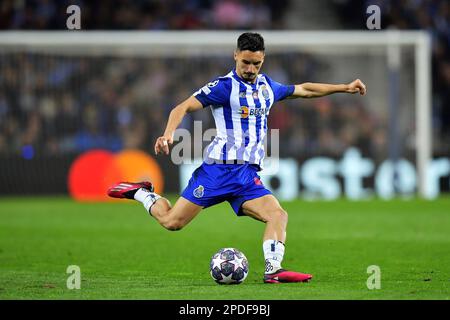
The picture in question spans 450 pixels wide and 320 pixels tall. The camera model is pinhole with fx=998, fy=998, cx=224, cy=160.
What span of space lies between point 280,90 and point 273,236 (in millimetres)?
1540

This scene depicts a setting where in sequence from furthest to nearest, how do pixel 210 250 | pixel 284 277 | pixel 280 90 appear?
1. pixel 210 250
2. pixel 280 90
3. pixel 284 277

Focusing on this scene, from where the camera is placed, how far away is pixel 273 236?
368 inches

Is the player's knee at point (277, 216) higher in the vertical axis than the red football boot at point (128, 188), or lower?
lower

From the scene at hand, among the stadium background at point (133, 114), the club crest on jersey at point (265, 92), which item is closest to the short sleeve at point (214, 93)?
the club crest on jersey at point (265, 92)

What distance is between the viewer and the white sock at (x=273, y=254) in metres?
9.21

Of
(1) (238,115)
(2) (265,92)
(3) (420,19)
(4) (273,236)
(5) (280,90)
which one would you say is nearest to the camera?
(4) (273,236)

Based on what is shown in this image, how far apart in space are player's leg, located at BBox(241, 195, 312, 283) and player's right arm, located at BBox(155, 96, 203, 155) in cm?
108

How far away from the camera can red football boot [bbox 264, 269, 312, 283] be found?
30.0 ft

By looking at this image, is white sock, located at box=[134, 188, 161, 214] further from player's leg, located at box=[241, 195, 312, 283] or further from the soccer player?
player's leg, located at box=[241, 195, 312, 283]

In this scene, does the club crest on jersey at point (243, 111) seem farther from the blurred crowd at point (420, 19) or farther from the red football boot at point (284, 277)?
the blurred crowd at point (420, 19)

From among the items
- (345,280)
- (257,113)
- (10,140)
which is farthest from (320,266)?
(10,140)

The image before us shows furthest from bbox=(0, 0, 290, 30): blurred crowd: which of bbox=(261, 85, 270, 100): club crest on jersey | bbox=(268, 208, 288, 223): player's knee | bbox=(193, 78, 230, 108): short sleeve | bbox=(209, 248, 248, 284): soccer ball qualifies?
bbox=(209, 248, 248, 284): soccer ball

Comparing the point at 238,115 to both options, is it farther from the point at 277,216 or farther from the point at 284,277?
the point at 284,277

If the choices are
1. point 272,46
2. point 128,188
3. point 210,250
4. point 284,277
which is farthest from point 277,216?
point 272,46
